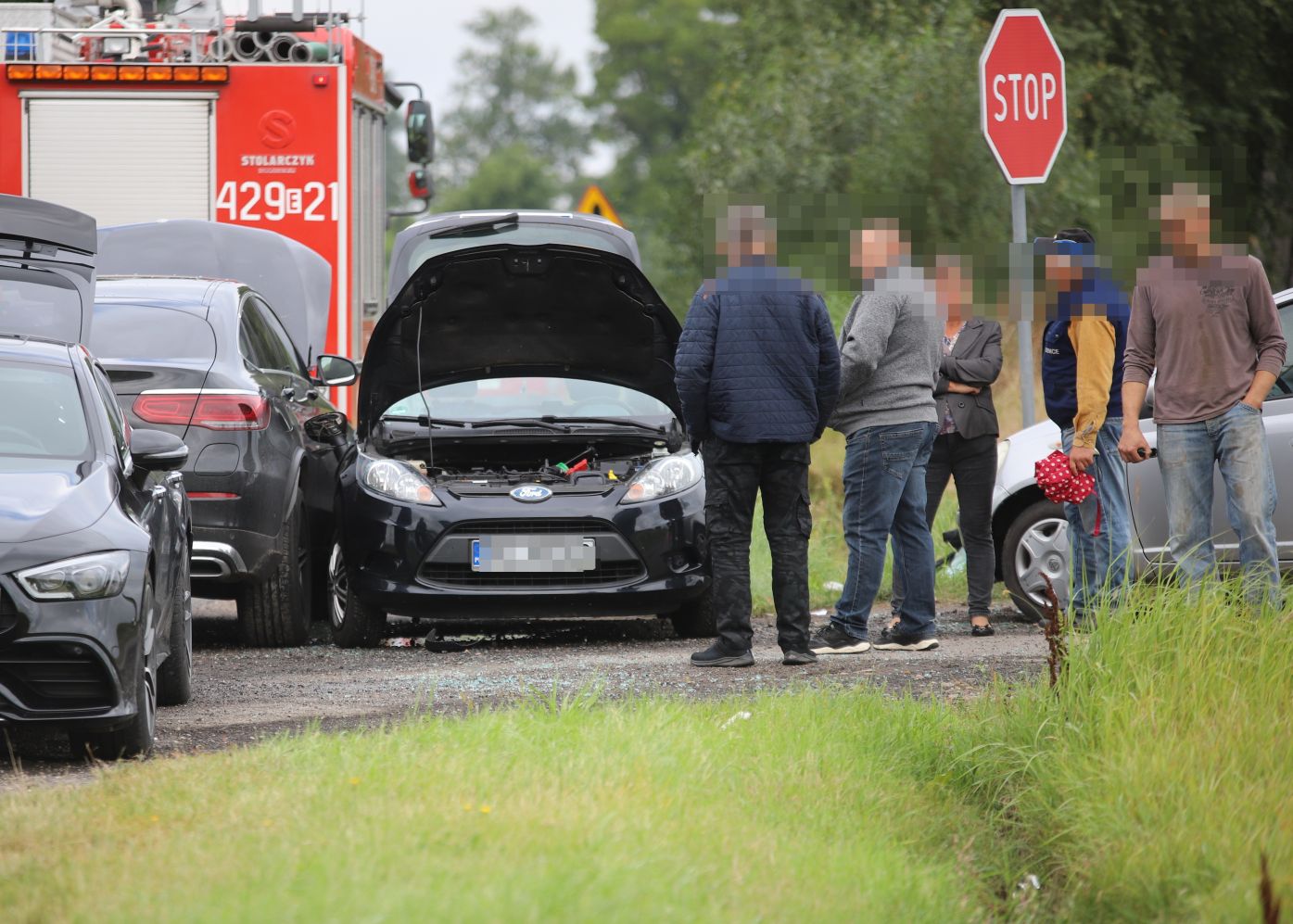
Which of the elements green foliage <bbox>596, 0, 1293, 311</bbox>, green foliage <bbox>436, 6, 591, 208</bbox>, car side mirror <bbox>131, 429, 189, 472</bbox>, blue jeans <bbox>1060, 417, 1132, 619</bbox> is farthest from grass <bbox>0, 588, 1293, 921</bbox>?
green foliage <bbox>436, 6, 591, 208</bbox>

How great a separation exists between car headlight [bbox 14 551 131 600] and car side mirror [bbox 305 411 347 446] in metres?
3.64

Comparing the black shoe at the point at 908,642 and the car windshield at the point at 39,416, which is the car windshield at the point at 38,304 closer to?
the car windshield at the point at 39,416

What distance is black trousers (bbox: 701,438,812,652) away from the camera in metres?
7.63

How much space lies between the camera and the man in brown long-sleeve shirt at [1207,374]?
7.09 meters

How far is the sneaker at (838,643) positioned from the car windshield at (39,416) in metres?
3.27

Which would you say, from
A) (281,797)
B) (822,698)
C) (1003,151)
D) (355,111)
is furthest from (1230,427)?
(355,111)

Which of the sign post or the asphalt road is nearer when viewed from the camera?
the asphalt road

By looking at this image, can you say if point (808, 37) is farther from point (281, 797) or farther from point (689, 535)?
point (281, 797)

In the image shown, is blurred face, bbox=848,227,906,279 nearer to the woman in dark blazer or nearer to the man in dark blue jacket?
the man in dark blue jacket

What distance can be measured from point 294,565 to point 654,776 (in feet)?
14.0

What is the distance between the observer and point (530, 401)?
923 centimetres

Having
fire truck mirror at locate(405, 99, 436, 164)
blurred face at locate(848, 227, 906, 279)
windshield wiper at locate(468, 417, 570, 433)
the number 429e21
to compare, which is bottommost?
windshield wiper at locate(468, 417, 570, 433)

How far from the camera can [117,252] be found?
11.7 m

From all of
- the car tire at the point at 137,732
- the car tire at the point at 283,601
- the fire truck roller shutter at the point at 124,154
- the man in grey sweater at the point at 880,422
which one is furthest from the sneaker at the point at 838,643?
the fire truck roller shutter at the point at 124,154
